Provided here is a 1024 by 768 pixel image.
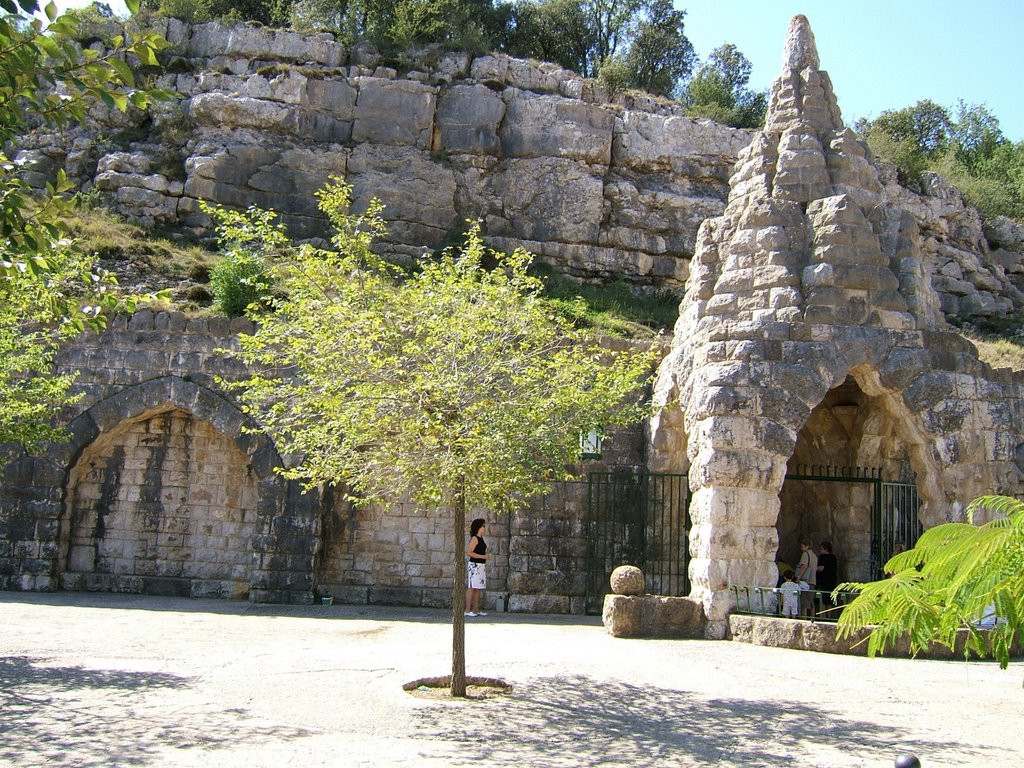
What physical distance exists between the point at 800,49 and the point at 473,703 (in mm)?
10382

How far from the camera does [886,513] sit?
13.8 m

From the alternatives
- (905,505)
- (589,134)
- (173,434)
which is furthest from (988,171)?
(173,434)

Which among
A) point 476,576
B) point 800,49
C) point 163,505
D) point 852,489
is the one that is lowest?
point 476,576

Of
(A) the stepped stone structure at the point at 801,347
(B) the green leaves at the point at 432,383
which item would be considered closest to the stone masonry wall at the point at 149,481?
(A) the stepped stone structure at the point at 801,347

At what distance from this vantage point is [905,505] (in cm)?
1378

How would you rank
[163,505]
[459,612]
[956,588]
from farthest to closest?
[163,505] < [459,612] < [956,588]

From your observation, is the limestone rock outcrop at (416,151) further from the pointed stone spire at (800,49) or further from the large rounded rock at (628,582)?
the large rounded rock at (628,582)

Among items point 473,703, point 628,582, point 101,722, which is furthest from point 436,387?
point 628,582

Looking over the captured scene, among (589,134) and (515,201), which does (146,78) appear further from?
(589,134)

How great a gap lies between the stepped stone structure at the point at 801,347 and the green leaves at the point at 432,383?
3.17 m

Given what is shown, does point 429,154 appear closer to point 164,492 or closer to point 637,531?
point 164,492

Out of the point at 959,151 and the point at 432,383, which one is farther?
the point at 959,151

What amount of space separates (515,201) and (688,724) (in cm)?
1984

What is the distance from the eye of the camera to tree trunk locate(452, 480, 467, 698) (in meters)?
8.18
